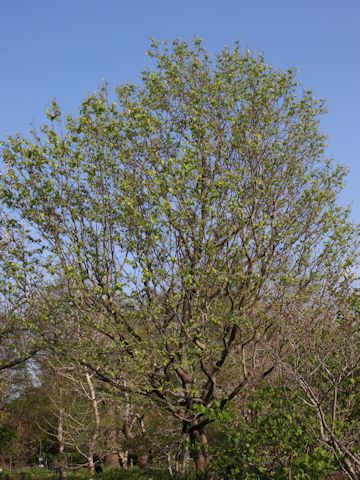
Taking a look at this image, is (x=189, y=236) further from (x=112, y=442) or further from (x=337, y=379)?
(x=112, y=442)

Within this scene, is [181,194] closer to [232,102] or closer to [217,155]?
[217,155]

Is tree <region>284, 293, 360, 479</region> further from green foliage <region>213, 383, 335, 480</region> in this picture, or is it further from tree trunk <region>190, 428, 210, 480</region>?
tree trunk <region>190, 428, 210, 480</region>

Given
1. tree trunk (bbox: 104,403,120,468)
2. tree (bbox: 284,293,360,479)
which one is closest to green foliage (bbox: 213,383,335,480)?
tree (bbox: 284,293,360,479)

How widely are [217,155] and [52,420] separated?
24.4m

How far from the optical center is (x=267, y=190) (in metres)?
11.2

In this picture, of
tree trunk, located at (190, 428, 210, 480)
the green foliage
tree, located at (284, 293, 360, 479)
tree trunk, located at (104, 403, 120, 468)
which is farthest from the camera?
tree trunk, located at (104, 403, 120, 468)

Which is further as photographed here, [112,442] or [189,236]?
[112,442]

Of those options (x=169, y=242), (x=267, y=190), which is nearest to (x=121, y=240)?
(x=169, y=242)

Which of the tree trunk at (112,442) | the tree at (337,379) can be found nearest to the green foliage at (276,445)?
the tree at (337,379)

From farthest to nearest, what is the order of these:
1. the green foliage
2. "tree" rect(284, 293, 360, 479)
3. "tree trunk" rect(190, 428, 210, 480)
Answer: "tree trunk" rect(190, 428, 210, 480) < the green foliage < "tree" rect(284, 293, 360, 479)

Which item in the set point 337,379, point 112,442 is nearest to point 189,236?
point 337,379

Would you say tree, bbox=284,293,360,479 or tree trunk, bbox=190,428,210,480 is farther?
tree trunk, bbox=190,428,210,480

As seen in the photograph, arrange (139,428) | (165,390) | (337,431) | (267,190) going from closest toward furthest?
(337,431) → (165,390) → (267,190) → (139,428)

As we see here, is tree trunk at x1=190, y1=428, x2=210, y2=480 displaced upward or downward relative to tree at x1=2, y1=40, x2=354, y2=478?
downward
